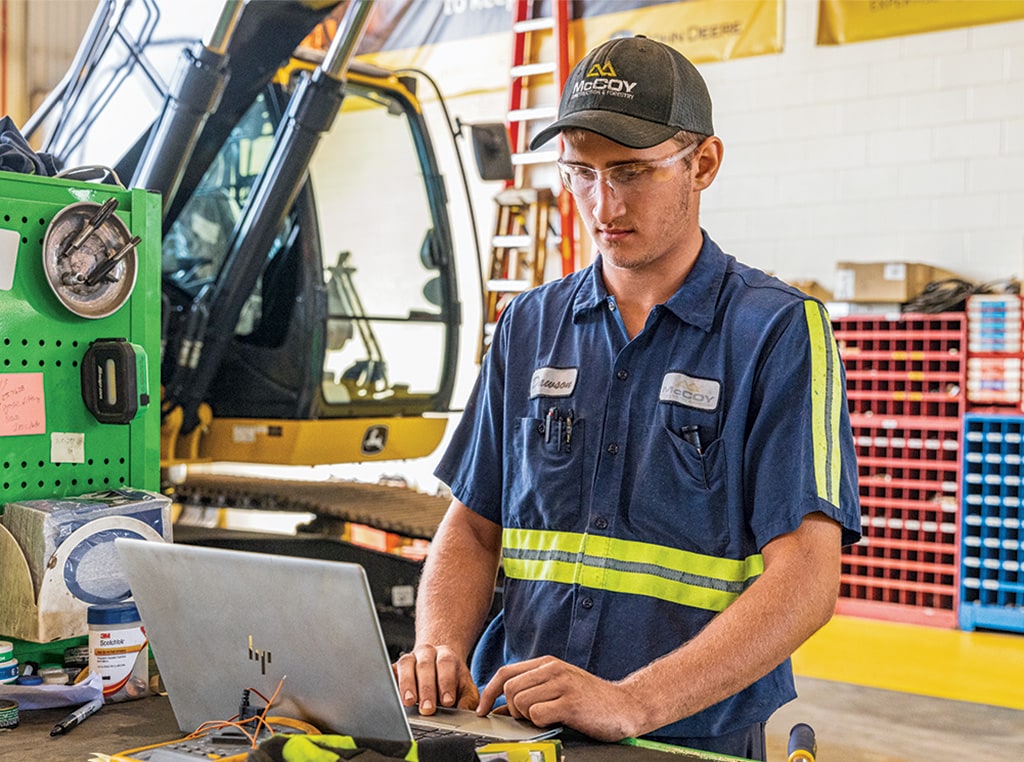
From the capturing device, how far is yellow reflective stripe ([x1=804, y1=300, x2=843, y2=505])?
1673mm

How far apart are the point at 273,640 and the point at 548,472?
0.65 m

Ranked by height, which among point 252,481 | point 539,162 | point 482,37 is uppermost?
point 482,37

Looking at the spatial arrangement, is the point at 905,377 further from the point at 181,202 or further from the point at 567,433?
the point at 567,433

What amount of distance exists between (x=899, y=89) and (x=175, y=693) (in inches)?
247

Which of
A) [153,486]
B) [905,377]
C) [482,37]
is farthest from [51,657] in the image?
[482,37]

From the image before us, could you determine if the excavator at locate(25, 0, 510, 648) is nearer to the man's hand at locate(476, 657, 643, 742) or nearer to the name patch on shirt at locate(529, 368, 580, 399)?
the name patch on shirt at locate(529, 368, 580, 399)

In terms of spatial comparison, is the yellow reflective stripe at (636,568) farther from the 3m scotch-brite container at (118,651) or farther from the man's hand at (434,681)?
the 3m scotch-brite container at (118,651)

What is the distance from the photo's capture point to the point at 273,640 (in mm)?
1356

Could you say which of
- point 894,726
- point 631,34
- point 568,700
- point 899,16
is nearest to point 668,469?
point 568,700

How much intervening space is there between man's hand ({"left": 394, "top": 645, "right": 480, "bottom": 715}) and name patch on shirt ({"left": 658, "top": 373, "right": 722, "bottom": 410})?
0.52 m

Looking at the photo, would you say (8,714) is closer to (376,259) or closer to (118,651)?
(118,651)

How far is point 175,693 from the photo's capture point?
5.04 ft

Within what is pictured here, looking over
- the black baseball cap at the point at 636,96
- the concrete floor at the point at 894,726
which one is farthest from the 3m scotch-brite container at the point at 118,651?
the concrete floor at the point at 894,726

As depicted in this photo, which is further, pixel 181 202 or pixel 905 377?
pixel 905 377
